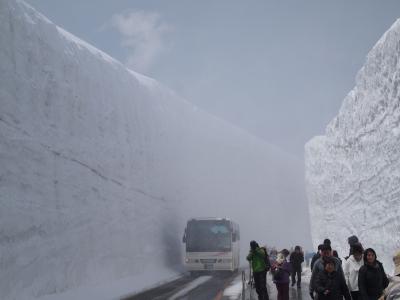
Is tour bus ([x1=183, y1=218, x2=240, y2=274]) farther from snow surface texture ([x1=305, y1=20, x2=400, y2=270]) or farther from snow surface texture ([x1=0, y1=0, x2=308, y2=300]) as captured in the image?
snow surface texture ([x1=305, y1=20, x2=400, y2=270])

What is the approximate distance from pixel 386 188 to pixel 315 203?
16.2 m

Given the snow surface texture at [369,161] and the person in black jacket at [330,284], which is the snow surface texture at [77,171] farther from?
the snow surface texture at [369,161]

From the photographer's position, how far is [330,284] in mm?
6113

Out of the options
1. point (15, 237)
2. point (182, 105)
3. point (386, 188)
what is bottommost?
point (15, 237)

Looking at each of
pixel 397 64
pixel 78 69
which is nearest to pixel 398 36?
pixel 397 64

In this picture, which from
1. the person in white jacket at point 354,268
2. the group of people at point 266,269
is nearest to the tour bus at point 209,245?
the group of people at point 266,269

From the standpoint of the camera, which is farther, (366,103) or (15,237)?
(366,103)

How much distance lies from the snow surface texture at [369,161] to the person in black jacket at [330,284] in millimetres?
10515

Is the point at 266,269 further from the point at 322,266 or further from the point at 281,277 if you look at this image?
the point at 322,266

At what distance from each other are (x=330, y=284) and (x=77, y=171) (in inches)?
478

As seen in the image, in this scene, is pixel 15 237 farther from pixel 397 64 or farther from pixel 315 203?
pixel 315 203

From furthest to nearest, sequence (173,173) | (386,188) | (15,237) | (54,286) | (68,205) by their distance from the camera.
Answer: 1. (173,173)
2. (386,188)
3. (68,205)
4. (54,286)
5. (15,237)

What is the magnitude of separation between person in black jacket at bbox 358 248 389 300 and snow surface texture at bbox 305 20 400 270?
10642 mm

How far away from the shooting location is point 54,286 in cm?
1355
